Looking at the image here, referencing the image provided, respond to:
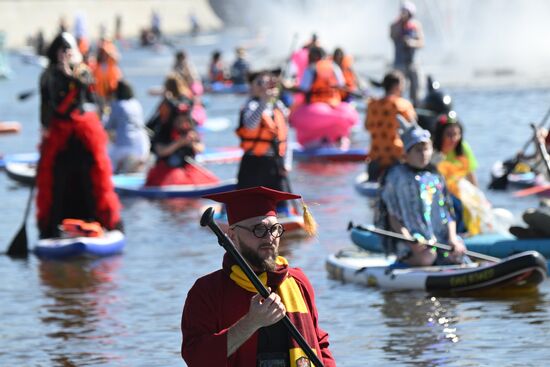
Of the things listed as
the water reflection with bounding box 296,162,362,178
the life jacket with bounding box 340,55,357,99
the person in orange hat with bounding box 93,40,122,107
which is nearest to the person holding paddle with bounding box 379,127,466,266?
the water reflection with bounding box 296,162,362,178

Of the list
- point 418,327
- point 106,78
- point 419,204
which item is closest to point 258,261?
point 418,327

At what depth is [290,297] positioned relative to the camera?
641cm

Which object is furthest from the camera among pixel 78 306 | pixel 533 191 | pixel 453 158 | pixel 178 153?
pixel 178 153

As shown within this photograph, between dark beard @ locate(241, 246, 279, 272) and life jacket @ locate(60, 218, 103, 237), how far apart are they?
344 inches

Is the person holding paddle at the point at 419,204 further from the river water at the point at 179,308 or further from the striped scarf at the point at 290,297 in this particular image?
the striped scarf at the point at 290,297

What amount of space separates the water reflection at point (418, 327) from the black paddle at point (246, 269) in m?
4.22

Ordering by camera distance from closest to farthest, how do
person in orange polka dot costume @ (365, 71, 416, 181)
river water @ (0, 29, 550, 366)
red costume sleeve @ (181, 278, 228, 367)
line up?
red costume sleeve @ (181, 278, 228, 367), river water @ (0, 29, 550, 366), person in orange polka dot costume @ (365, 71, 416, 181)

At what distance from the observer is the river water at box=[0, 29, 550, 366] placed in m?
10.7

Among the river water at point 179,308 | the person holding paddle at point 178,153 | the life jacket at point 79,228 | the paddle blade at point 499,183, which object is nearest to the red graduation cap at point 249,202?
the river water at point 179,308

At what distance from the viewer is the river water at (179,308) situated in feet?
35.2

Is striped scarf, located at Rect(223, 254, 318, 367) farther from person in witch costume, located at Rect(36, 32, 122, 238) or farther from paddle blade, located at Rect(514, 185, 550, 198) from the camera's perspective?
paddle blade, located at Rect(514, 185, 550, 198)

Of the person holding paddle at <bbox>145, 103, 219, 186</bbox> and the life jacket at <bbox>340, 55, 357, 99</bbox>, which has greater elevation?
the life jacket at <bbox>340, 55, 357, 99</bbox>

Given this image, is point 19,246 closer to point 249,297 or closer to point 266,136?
point 266,136

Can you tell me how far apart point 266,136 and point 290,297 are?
9.43 meters
